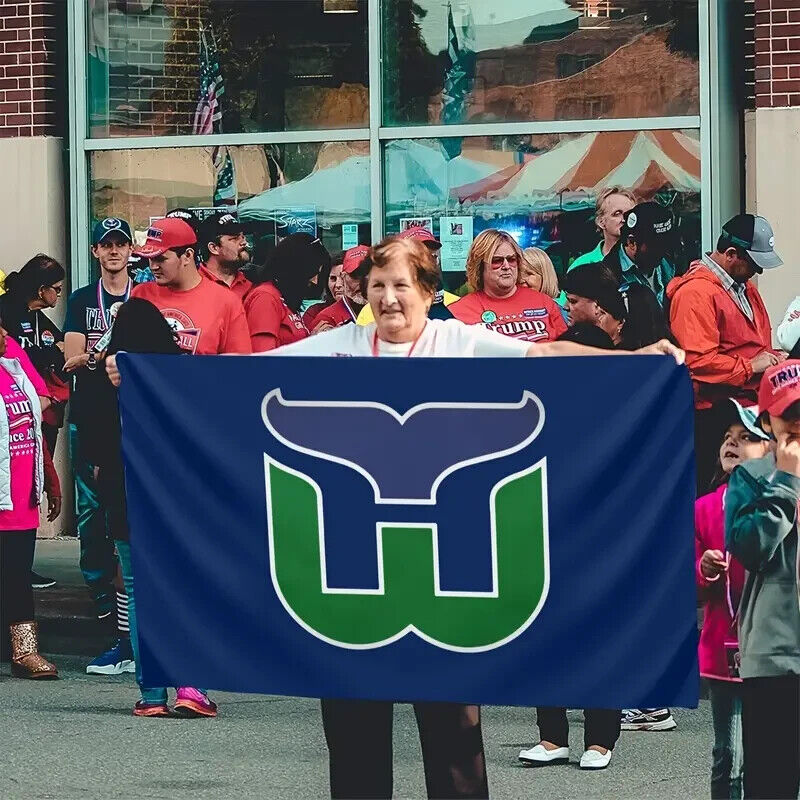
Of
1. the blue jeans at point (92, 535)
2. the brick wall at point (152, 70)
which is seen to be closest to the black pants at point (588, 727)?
the blue jeans at point (92, 535)

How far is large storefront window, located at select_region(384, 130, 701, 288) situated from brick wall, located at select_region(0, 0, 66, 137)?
7.82 ft

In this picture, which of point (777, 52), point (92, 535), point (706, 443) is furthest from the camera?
point (777, 52)

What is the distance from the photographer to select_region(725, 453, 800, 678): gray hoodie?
512 centimetres

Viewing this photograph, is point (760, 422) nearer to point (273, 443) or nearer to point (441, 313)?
point (273, 443)

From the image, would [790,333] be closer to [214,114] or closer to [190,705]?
[190,705]

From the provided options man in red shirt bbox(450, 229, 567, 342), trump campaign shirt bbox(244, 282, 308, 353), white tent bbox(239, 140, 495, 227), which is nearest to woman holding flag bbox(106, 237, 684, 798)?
man in red shirt bbox(450, 229, 567, 342)

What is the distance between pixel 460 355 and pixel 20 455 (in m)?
4.25

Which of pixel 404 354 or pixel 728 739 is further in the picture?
pixel 728 739

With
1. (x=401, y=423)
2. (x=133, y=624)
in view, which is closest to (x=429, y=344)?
(x=401, y=423)

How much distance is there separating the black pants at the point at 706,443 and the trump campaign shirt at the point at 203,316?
219 centimetres

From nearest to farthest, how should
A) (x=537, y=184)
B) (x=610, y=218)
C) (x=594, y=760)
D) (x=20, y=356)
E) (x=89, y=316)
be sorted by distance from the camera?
(x=594, y=760)
(x=20, y=356)
(x=89, y=316)
(x=610, y=218)
(x=537, y=184)

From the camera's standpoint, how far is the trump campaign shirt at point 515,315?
9.28 meters

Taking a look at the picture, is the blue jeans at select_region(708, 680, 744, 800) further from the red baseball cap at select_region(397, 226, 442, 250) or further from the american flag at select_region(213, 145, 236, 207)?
the american flag at select_region(213, 145, 236, 207)

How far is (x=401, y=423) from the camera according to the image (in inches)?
205
